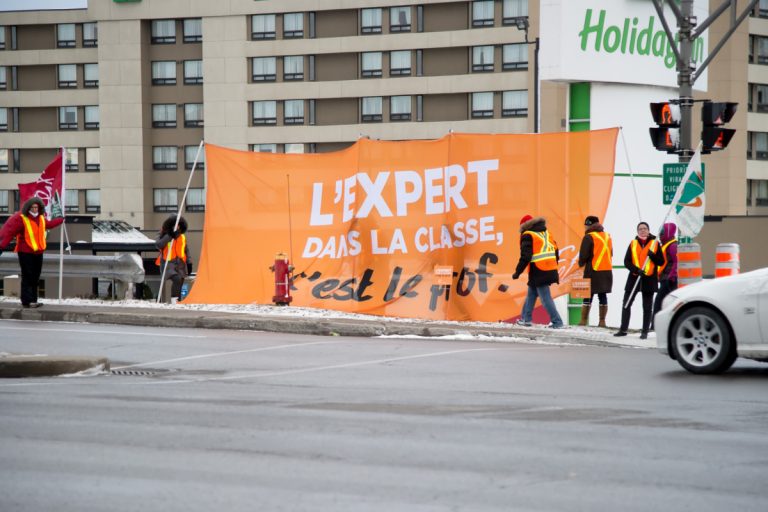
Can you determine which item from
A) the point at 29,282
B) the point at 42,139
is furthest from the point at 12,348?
the point at 42,139

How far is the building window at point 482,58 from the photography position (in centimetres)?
6788

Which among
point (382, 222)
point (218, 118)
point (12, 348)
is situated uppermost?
point (218, 118)

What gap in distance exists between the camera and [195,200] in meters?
73.6

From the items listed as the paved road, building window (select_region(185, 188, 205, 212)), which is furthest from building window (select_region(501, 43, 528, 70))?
the paved road

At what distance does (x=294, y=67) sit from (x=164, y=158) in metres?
10.4

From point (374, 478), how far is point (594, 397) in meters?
3.89

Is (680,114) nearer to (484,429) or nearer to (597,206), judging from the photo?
(597,206)

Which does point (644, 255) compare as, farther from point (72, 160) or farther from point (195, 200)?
point (72, 160)

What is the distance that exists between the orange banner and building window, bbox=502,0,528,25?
159 feet

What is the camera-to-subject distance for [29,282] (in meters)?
20.0

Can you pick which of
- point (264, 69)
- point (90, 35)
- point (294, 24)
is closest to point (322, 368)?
point (294, 24)

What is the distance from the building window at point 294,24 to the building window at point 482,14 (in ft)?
33.3

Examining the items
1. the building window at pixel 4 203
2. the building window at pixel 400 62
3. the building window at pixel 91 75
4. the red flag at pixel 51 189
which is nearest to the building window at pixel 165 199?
the building window at pixel 91 75

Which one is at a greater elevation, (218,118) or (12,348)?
(218,118)
